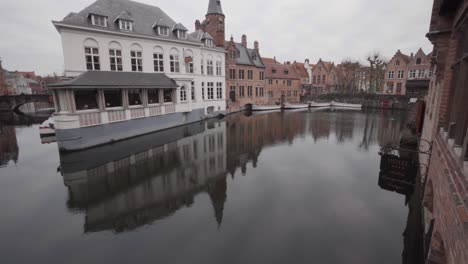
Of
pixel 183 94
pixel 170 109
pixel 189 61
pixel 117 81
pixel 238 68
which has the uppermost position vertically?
pixel 238 68

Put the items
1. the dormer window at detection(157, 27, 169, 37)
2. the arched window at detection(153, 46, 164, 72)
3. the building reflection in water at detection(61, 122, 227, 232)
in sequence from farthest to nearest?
1. the dormer window at detection(157, 27, 169, 37)
2. the arched window at detection(153, 46, 164, 72)
3. the building reflection in water at detection(61, 122, 227, 232)

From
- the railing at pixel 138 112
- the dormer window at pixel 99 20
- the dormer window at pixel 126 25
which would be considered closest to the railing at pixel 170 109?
the railing at pixel 138 112

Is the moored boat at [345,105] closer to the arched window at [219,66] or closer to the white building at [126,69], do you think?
the arched window at [219,66]

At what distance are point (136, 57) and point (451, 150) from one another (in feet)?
64.9

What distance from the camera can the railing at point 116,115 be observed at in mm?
15086

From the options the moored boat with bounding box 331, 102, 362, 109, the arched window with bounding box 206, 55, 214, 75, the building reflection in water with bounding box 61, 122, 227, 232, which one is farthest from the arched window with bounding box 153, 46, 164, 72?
the moored boat with bounding box 331, 102, 362, 109

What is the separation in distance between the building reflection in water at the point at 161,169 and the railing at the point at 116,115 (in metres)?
1.80

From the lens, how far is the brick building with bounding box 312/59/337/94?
5256 centimetres

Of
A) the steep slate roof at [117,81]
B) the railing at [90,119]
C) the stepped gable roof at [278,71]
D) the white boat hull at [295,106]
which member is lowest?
the white boat hull at [295,106]

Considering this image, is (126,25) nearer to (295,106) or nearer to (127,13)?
(127,13)

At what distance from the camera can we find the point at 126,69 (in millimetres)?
17547

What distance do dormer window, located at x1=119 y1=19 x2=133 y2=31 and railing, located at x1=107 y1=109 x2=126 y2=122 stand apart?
696 cm

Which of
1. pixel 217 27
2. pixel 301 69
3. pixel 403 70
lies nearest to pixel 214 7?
pixel 217 27

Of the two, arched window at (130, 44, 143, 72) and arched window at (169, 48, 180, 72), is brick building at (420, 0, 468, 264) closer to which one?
arched window at (130, 44, 143, 72)
